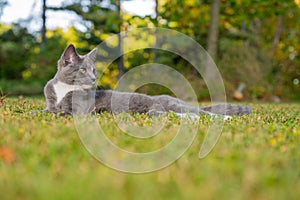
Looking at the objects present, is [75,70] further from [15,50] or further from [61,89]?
[15,50]

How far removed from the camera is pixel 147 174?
7.41ft

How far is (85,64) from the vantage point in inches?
206

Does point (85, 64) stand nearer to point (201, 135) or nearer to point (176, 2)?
point (201, 135)

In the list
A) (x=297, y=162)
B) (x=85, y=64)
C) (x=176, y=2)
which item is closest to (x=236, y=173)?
(x=297, y=162)

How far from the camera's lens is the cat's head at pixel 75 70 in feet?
16.9

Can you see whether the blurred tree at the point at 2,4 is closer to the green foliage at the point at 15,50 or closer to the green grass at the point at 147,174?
the green foliage at the point at 15,50

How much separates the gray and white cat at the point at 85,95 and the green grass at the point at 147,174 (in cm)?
184

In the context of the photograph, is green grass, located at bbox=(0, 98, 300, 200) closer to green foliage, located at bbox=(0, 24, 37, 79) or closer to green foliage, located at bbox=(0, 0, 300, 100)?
green foliage, located at bbox=(0, 0, 300, 100)

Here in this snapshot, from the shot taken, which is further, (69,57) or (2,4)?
(2,4)

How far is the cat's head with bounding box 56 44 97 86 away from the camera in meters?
5.16

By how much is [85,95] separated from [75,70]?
38cm

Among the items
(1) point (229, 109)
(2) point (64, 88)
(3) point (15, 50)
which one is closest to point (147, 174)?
(2) point (64, 88)

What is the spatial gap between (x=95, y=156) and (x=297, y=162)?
4.59 ft

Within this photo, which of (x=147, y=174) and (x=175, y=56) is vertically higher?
(x=147, y=174)
